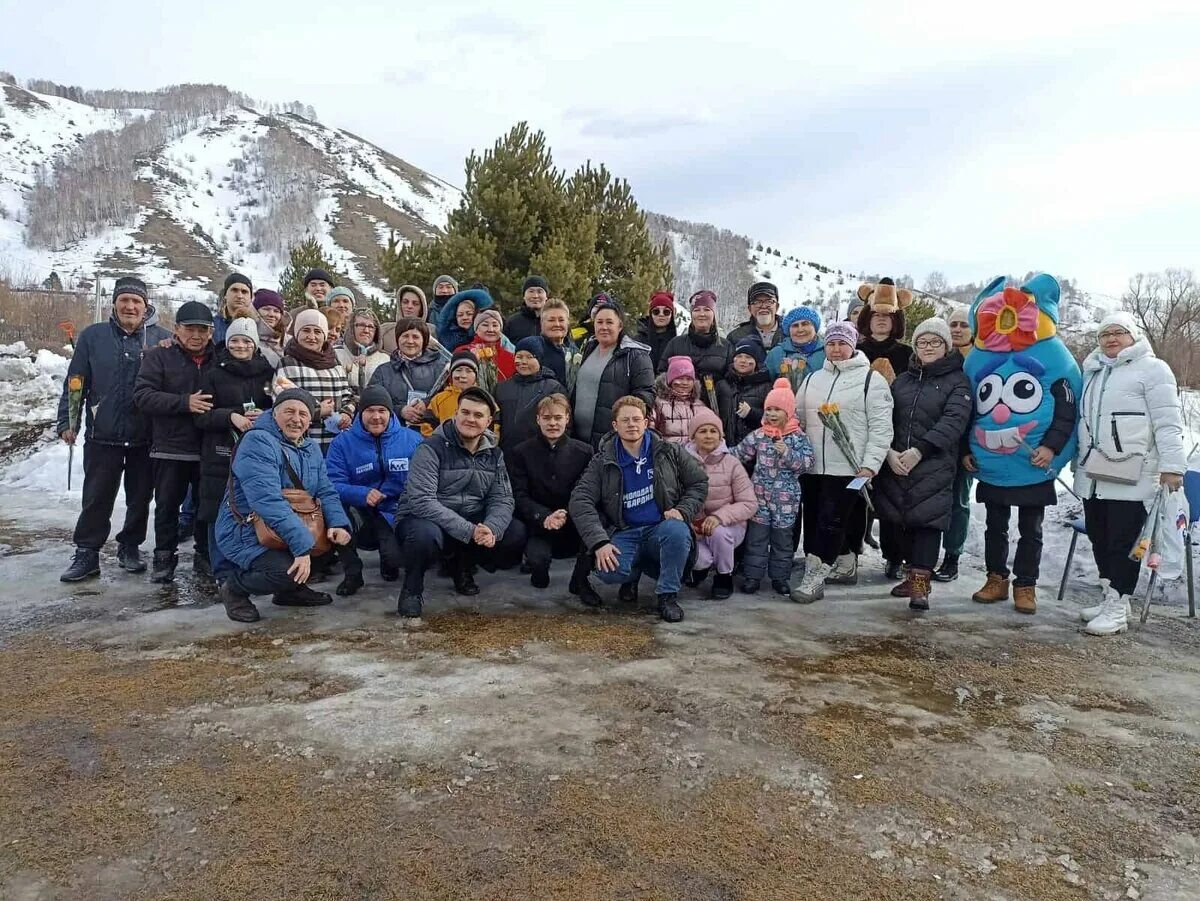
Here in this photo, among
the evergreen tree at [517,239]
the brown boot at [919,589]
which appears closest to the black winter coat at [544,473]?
the brown boot at [919,589]

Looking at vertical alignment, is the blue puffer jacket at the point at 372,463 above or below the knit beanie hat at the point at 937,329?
below

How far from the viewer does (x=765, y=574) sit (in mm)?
5246

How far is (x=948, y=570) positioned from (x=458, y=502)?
3.80 m

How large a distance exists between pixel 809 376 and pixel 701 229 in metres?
107

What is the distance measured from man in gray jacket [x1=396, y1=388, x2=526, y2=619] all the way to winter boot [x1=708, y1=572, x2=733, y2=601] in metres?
1.37

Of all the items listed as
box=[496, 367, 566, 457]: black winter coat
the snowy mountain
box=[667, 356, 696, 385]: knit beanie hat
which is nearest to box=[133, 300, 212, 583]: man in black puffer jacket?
box=[496, 367, 566, 457]: black winter coat

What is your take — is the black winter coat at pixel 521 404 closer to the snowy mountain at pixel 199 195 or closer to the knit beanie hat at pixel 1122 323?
the knit beanie hat at pixel 1122 323

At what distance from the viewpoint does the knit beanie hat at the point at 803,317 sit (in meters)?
5.23

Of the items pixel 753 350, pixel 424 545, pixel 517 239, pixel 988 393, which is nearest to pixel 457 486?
pixel 424 545

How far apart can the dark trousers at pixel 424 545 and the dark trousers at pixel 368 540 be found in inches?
8.2

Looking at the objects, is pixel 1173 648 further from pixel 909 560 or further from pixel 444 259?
pixel 444 259

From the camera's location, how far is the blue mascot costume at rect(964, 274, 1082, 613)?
461 centimetres

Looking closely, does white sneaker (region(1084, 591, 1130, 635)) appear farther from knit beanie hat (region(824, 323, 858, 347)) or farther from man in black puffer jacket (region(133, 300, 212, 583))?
man in black puffer jacket (region(133, 300, 212, 583))

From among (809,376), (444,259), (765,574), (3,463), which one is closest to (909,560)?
(765,574)
